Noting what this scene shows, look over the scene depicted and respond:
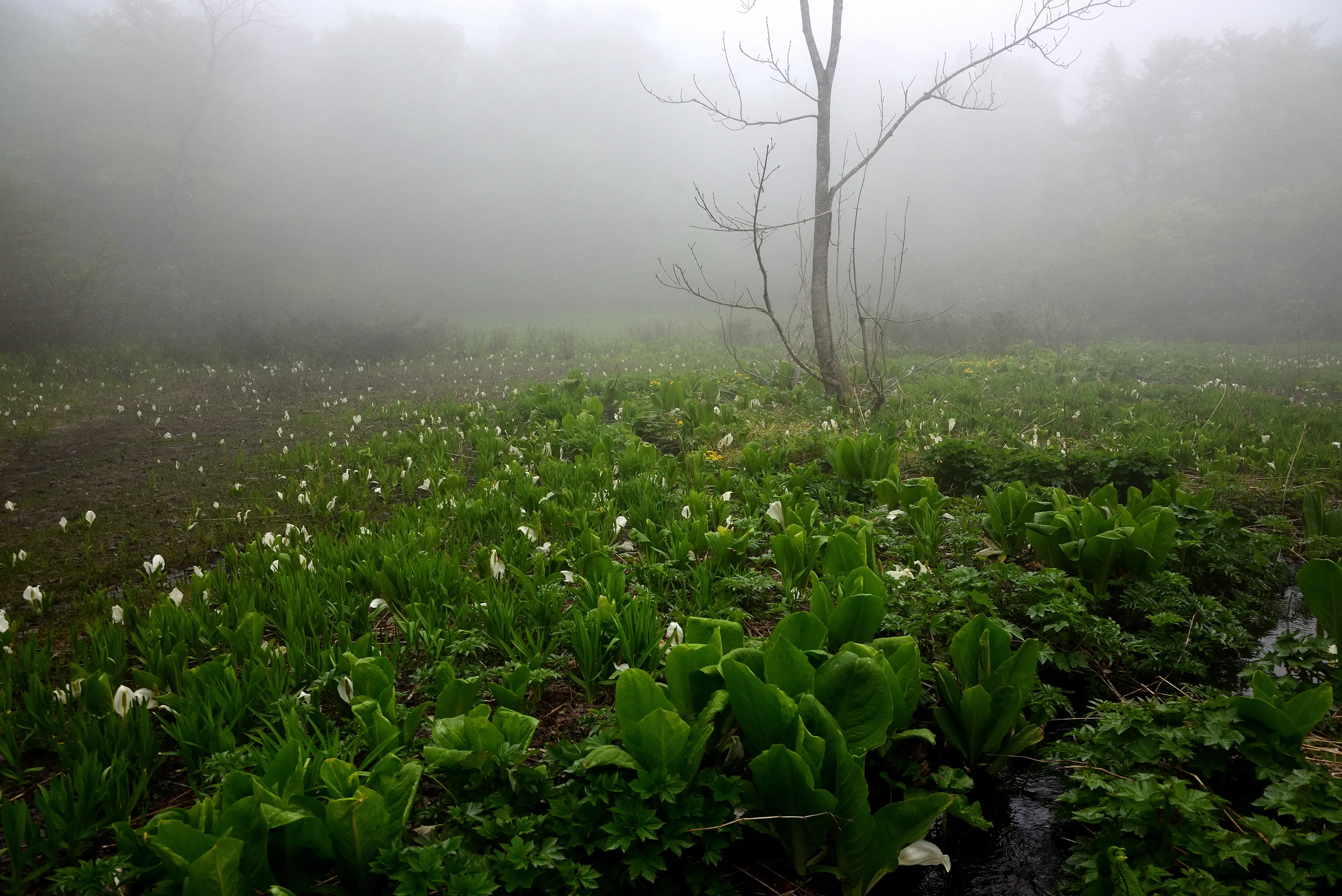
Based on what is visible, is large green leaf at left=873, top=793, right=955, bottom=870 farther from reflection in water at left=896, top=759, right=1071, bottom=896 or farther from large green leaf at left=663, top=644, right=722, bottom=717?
large green leaf at left=663, top=644, right=722, bottom=717

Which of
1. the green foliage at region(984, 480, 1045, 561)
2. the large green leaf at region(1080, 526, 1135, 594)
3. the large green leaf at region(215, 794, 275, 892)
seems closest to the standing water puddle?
the large green leaf at region(1080, 526, 1135, 594)

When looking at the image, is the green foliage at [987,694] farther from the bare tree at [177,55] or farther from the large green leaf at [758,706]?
the bare tree at [177,55]

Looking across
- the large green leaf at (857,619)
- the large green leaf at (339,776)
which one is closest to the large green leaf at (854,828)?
the large green leaf at (857,619)

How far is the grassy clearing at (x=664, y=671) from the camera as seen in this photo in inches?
62.1

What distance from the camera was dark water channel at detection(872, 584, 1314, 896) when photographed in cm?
180

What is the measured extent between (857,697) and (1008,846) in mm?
638

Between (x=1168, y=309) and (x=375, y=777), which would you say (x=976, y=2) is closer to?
(x=1168, y=309)

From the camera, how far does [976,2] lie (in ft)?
381

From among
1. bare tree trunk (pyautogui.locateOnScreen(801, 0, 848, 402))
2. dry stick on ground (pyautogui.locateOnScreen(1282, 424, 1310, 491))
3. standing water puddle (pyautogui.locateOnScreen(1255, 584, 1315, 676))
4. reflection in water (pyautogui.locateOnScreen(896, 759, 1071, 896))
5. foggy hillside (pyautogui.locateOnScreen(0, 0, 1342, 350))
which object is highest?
foggy hillside (pyautogui.locateOnScreen(0, 0, 1342, 350))

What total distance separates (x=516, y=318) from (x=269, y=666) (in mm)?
35742

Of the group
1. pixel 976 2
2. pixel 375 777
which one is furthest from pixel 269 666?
pixel 976 2

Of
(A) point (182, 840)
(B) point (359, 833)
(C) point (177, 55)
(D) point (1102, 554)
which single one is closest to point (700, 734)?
(B) point (359, 833)

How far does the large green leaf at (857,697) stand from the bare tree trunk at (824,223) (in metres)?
7.24

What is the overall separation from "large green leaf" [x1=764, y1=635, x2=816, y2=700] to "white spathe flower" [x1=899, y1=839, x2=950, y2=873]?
456mm
